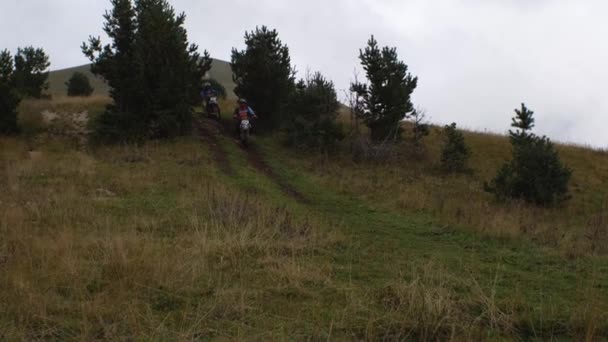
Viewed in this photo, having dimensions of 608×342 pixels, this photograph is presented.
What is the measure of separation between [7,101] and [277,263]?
57.4ft

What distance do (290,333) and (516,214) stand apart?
9.39 meters

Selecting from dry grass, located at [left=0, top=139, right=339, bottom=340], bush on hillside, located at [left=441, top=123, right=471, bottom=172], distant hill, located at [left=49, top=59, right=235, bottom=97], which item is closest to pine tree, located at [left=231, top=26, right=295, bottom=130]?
bush on hillside, located at [left=441, top=123, right=471, bottom=172]

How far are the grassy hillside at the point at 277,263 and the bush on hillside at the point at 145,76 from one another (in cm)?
502

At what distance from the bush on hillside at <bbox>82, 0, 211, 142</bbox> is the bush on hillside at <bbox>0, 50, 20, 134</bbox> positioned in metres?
2.92

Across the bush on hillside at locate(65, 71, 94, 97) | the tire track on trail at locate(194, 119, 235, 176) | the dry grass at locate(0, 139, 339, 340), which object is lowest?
the dry grass at locate(0, 139, 339, 340)

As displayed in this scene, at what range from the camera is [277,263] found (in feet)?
20.3

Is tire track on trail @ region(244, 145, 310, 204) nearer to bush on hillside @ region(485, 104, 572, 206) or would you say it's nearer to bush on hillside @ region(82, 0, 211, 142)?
bush on hillside @ region(82, 0, 211, 142)

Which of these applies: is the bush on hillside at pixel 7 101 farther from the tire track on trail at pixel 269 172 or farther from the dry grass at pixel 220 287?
the dry grass at pixel 220 287

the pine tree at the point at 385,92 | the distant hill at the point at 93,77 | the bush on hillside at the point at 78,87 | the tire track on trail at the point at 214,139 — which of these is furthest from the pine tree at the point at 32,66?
the distant hill at the point at 93,77

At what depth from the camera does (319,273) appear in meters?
5.86

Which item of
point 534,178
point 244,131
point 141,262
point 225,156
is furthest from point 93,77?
point 141,262

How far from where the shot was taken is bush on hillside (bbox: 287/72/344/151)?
2056 cm

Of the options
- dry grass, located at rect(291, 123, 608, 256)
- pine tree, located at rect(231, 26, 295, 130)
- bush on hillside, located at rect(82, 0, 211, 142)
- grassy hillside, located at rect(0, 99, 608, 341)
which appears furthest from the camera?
pine tree, located at rect(231, 26, 295, 130)

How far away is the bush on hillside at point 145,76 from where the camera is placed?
19641 millimetres
